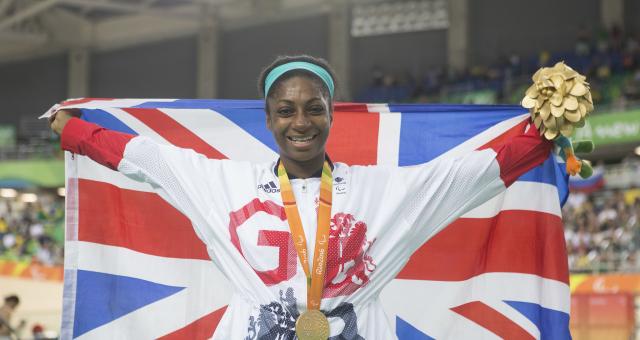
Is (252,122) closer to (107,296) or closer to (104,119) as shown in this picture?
(104,119)

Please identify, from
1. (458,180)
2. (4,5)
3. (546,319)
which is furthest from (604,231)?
(4,5)

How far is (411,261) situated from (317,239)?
1.48 meters

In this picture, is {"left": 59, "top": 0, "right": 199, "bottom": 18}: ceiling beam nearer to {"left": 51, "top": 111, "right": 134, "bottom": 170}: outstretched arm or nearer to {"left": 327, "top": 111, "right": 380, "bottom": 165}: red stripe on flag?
{"left": 327, "top": 111, "right": 380, "bottom": 165}: red stripe on flag

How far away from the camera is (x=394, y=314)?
3723 mm

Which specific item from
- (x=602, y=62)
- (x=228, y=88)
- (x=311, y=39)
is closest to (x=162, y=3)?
(x=228, y=88)

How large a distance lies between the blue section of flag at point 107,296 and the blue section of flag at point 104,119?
0.57m

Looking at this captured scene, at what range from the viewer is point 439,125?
12.5 feet

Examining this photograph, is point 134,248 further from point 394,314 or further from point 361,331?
point 361,331

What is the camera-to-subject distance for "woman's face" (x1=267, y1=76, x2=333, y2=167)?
8.06ft

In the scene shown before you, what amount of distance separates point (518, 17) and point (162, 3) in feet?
35.8

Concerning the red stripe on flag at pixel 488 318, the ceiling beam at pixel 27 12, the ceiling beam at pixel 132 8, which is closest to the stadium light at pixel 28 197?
the ceiling beam at pixel 27 12

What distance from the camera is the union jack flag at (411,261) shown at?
11.5ft

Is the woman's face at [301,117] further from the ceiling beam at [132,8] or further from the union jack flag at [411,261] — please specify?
the ceiling beam at [132,8]

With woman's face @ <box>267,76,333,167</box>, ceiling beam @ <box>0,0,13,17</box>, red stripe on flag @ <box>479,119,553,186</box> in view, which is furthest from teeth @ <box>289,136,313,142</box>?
ceiling beam @ <box>0,0,13,17</box>
